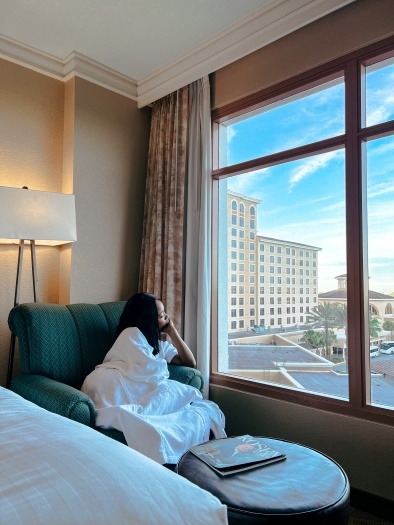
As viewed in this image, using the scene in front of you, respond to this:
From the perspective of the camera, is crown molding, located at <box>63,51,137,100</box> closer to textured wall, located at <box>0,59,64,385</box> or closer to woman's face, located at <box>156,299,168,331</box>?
textured wall, located at <box>0,59,64,385</box>

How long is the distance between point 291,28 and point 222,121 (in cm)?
82

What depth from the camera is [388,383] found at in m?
2.23

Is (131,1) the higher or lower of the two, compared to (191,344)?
higher

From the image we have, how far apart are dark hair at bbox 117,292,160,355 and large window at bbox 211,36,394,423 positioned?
2.22 ft

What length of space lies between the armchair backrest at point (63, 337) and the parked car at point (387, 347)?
65.5 inches

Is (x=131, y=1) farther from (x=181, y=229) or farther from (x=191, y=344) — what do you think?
(x=191, y=344)

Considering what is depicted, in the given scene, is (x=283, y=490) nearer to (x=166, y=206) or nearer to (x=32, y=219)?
(x=32, y=219)

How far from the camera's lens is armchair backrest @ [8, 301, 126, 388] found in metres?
2.35

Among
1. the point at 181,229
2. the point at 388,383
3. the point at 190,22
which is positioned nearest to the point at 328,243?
the point at 388,383

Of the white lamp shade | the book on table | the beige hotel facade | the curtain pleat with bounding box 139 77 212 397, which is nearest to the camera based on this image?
the book on table

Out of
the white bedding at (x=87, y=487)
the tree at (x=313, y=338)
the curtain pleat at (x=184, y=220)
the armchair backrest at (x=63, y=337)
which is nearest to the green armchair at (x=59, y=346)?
the armchair backrest at (x=63, y=337)

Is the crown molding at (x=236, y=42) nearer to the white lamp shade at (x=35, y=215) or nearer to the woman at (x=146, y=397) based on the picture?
the white lamp shade at (x=35, y=215)

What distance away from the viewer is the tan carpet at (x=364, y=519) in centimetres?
204

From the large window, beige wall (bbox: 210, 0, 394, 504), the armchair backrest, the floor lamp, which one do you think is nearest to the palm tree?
the large window
